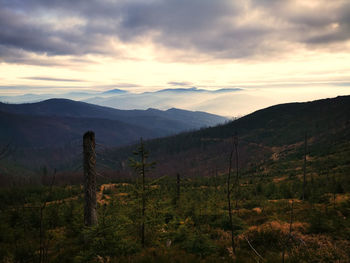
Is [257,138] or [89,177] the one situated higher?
[89,177]

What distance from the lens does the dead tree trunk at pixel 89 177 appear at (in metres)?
7.88

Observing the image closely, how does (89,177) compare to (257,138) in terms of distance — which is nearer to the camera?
(89,177)

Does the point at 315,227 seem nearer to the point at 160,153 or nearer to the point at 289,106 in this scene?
the point at 160,153

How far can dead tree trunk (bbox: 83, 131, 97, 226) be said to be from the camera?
25.8 ft

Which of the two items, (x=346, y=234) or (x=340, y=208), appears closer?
(x=346, y=234)

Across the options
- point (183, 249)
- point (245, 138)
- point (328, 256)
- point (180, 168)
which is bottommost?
point (180, 168)

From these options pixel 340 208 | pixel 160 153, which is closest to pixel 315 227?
pixel 340 208

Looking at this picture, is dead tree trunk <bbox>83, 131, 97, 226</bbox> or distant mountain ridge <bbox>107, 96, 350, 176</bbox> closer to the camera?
dead tree trunk <bbox>83, 131, 97, 226</bbox>

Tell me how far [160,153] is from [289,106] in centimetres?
11843

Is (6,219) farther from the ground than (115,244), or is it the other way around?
(115,244)

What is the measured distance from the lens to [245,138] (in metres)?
142

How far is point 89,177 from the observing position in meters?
8.02

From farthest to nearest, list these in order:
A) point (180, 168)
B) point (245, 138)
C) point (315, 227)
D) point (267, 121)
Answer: point (267, 121) → point (245, 138) → point (180, 168) → point (315, 227)

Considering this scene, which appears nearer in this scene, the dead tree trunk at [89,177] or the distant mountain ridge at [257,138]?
the dead tree trunk at [89,177]
